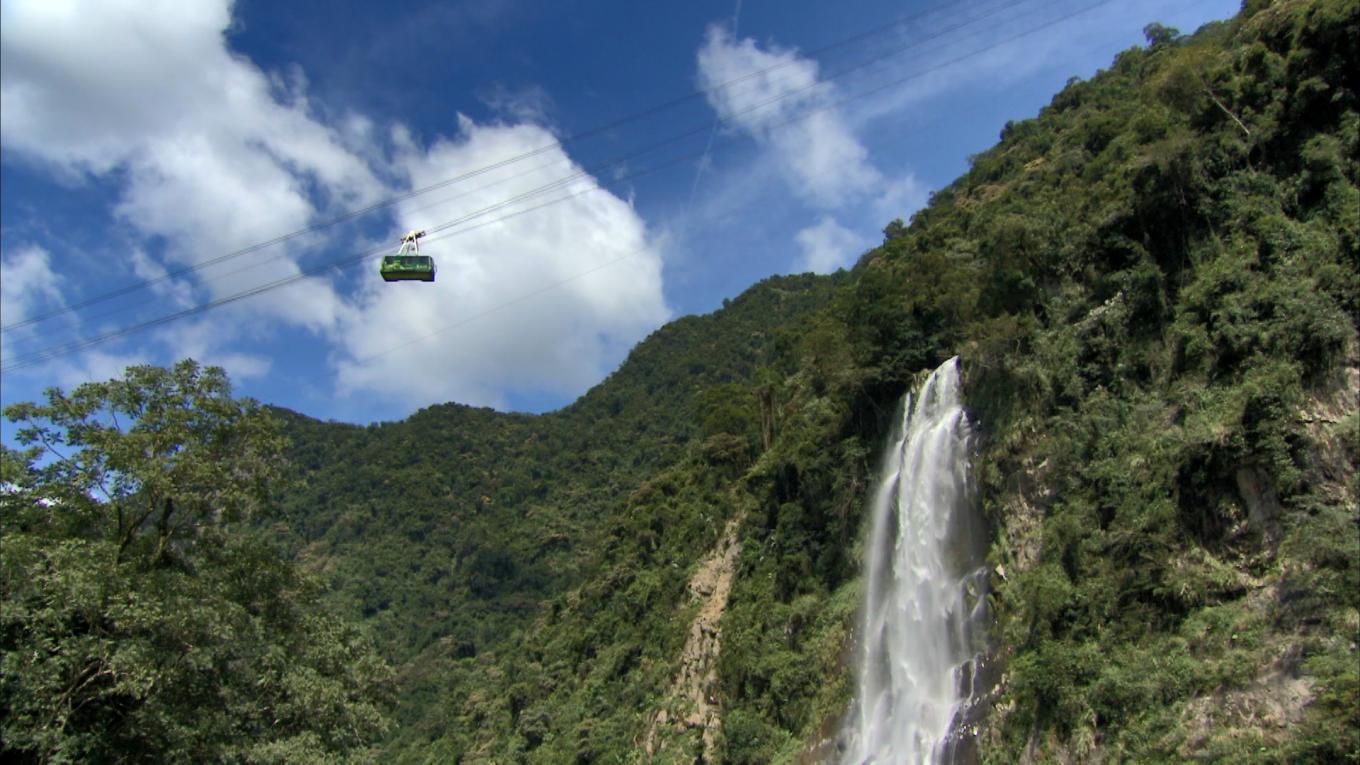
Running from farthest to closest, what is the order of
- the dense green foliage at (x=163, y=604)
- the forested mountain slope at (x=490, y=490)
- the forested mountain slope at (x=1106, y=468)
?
1. the forested mountain slope at (x=490, y=490)
2. the forested mountain slope at (x=1106, y=468)
3. the dense green foliage at (x=163, y=604)

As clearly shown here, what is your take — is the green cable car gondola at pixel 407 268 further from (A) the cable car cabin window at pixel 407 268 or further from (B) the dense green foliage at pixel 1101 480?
(B) the dense green foliage at pixel 1101 480

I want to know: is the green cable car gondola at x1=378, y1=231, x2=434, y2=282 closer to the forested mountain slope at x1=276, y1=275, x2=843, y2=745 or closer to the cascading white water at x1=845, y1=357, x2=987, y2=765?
the cascading white water at x1=845, y1=357, x2=987, y2=765

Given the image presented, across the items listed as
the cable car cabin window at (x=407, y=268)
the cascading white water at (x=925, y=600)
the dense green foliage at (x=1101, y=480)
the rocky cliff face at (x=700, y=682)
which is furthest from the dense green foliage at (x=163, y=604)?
the rocky cliff face at (x=700, y=682)

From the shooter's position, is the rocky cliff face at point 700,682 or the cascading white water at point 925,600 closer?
the cascading white water at point 925,600

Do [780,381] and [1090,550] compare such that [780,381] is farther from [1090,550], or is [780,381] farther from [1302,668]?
[1302,668]

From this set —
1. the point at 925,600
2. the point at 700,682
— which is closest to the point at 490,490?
the point at 700,682

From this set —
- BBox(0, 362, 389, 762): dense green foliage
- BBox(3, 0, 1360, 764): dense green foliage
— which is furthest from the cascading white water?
BBox(0, 362, 389, 762): dense green foliage
